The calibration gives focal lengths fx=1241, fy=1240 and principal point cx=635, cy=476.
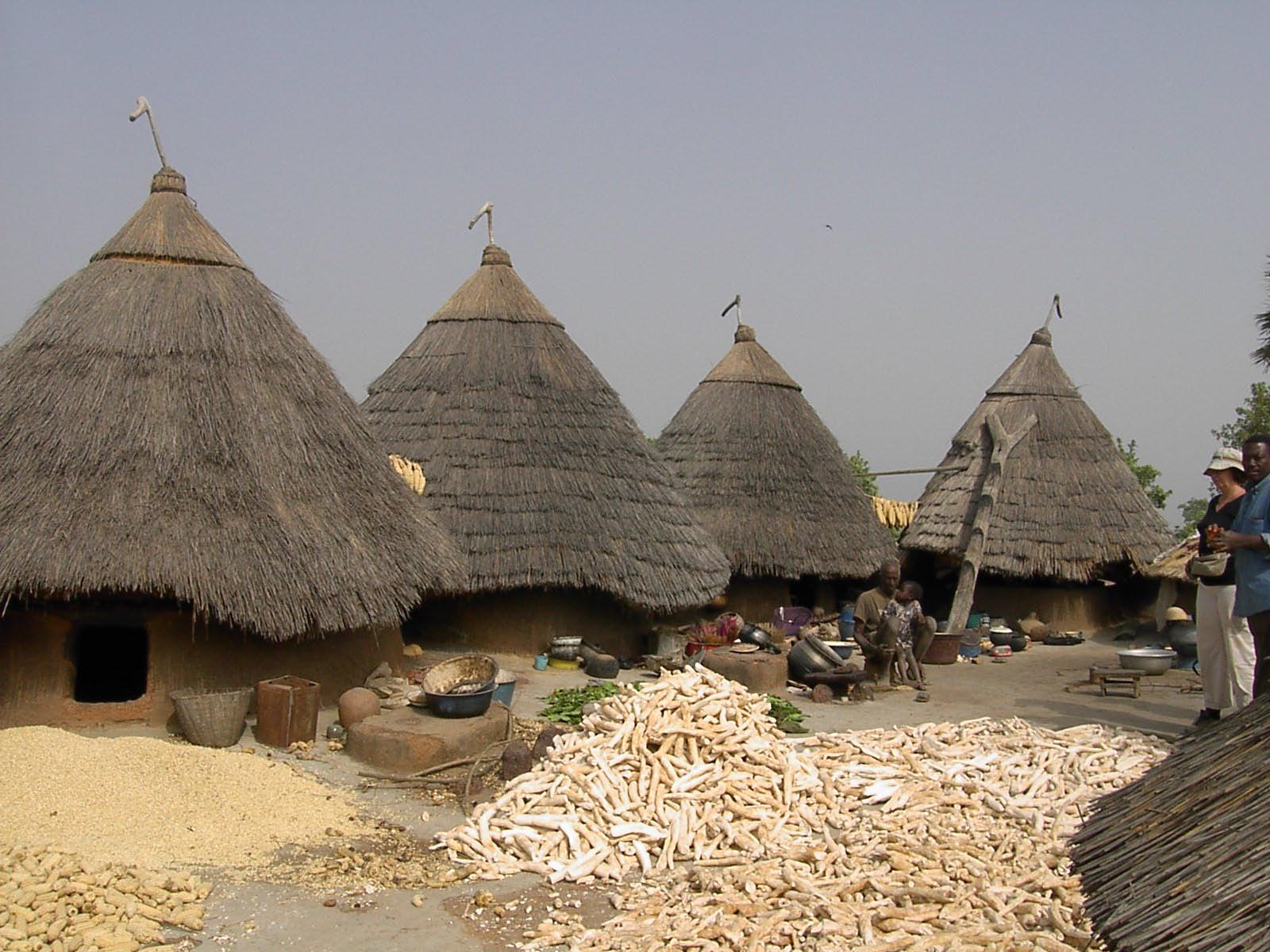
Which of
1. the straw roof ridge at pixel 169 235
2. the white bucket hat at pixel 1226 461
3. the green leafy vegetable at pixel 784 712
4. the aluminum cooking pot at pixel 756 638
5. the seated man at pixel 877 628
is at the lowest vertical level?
the green leafy vegetable at pixel 784 712

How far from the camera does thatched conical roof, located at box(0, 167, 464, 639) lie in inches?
363

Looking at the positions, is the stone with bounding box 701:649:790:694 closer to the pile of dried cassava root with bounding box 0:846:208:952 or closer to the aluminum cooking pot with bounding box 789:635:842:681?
the aluminum cooking pot with bounding box 789:635:842:681

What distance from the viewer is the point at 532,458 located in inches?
538

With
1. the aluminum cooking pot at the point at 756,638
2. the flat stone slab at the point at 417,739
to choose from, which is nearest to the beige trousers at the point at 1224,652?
the flat stone slab at the point at 417,739

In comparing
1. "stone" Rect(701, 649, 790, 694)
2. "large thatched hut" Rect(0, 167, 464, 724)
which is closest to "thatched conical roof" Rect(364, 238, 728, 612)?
"large thatched hut" Rect(0, 167, 464, 724)

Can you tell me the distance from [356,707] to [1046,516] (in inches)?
432

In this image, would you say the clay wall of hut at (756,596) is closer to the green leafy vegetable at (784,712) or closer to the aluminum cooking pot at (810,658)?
the aluminum cooking pot at (810,658)

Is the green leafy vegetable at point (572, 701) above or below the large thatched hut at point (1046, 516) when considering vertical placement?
below

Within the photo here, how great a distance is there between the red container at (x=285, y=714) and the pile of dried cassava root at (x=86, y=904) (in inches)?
108

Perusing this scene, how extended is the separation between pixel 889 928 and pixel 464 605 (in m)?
8.34

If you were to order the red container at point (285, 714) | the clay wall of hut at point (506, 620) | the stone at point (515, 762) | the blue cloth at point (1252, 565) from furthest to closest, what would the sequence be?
the clay wall of hut at point (506, 620)
the red container at point (285, 714)
the stone at point (515, 762)
the blue cloth at point (1252, 565)

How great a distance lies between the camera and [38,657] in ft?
30.7

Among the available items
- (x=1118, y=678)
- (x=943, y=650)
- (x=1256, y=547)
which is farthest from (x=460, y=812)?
(x=943, y=650)

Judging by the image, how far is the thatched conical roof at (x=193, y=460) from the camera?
9.23 metres
